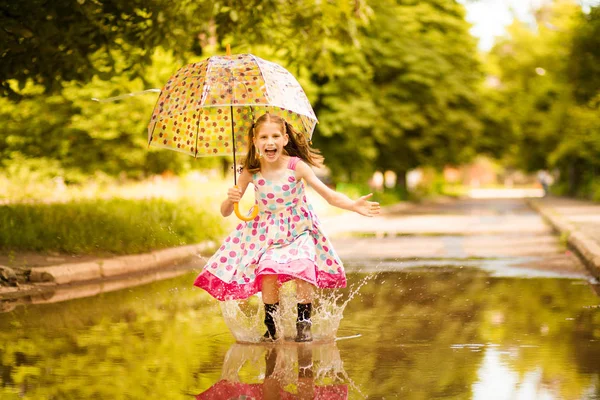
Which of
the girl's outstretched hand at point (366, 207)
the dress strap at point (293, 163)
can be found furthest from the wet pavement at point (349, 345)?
the dress strap at point (293, 163)

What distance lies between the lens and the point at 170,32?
50.9ft

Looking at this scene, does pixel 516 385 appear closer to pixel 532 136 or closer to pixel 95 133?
pixel 95 133

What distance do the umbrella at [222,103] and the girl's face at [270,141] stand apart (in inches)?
7.6

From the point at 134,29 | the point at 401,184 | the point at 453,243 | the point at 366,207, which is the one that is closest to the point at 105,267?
the point at 134,29

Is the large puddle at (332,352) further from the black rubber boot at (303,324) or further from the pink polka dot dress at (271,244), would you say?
the pink polka dot dress at (271,244)

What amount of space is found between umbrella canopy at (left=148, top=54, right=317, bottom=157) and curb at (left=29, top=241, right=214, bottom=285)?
164 inches

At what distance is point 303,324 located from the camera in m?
8.39

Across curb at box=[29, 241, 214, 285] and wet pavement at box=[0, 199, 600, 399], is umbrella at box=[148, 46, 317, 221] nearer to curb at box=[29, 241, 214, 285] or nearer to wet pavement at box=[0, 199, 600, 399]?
wet pavement at box=[0, 199, 600, 399]

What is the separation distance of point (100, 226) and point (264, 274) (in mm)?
9231

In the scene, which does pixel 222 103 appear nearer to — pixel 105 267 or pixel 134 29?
pixel 105 267

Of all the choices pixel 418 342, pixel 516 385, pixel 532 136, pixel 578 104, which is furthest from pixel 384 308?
pixel 532 136

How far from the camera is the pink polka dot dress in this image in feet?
27.5

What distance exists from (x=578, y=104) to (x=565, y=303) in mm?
35745

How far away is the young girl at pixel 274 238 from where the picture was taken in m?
8.32
